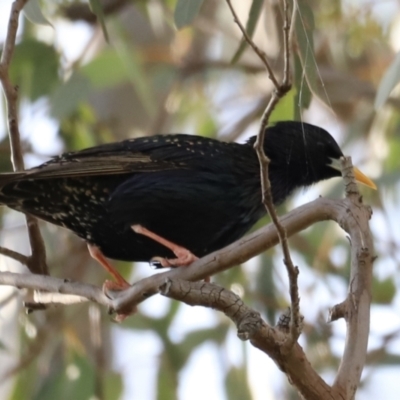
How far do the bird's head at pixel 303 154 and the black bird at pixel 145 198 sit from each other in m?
0.21

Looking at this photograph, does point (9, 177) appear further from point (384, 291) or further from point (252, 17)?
point (384, 291)

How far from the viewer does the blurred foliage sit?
5.21 m

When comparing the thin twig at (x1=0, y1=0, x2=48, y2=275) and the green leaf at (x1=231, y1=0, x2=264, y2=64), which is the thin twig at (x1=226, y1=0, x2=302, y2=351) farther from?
the thin twig at (x1=0, y1=0, x2=48, y2=275)

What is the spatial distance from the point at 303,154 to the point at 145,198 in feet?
2.86

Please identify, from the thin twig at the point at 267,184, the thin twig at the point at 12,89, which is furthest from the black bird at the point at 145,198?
the thin twig at the point at 267,184

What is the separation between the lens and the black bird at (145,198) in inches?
143

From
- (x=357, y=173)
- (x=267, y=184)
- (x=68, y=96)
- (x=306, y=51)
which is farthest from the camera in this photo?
(x=68, y=96)

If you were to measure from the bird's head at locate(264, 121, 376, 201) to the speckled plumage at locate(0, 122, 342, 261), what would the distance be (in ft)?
0.54

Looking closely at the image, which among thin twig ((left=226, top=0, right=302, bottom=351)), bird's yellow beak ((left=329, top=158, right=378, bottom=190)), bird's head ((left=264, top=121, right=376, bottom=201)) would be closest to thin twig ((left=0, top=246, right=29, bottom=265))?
bird's head ((left=264, top=121, right=376, bottom=201))

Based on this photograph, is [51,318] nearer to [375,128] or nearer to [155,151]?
[155,151]

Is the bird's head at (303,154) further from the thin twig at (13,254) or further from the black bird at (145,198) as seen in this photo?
the thin twig at (13,254)

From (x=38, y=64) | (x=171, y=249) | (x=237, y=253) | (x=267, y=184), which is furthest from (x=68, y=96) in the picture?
(x=267, y=184)

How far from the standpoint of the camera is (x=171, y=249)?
3.60 metres

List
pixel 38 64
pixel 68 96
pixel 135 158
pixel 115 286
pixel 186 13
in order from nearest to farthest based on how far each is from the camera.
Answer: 1. pixel 186 13
2. pixel 115 286
3. pixel 135 158
4. pixel 68 96
5. pixel 38 64
